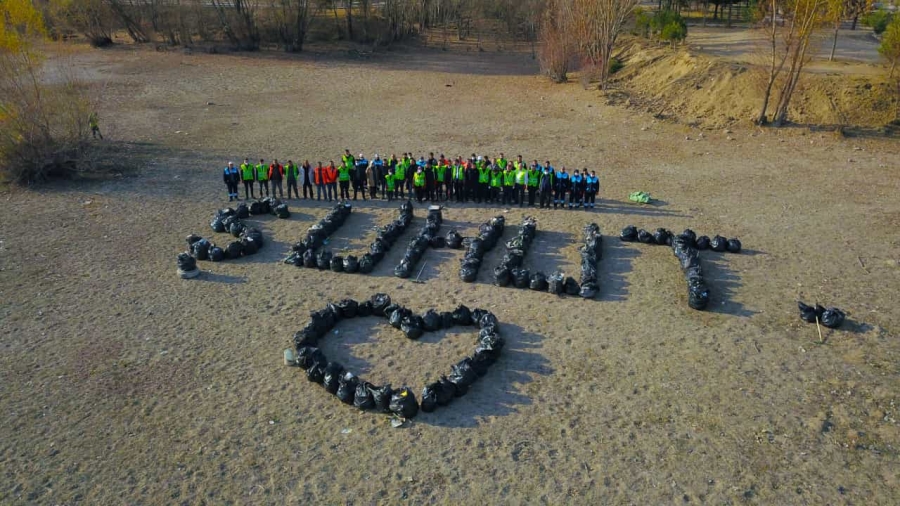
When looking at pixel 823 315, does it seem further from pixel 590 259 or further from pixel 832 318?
pixel 590 259

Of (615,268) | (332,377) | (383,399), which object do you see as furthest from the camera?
(615,268)

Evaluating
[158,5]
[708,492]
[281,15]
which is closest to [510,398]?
[708,492]

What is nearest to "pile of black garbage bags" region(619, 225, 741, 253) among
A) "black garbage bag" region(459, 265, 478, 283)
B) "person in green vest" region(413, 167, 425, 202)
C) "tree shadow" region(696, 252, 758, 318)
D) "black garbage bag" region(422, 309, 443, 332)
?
"tree shadow" region(696, 252, 758, 318)

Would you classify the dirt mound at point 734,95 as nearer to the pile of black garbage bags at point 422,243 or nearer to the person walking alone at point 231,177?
the pile of black garbage bags at point 422,243

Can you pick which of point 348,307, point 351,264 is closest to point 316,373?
point 348,307

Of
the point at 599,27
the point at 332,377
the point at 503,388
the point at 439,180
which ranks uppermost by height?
the point at 599,27
